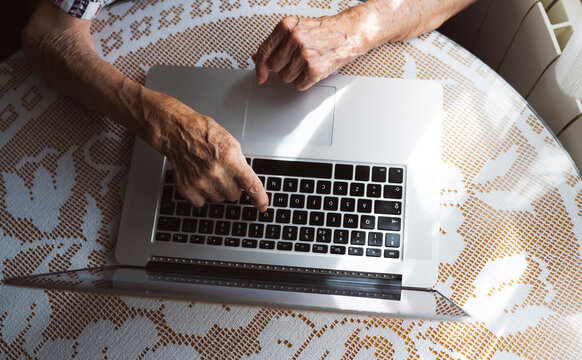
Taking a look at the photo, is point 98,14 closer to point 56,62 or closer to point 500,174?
point 56,62

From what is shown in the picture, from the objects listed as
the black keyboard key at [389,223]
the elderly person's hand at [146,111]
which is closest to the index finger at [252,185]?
the elderly person's hand at [146,111]

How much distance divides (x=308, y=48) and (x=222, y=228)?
0.36 m

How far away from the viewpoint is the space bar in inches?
36.6

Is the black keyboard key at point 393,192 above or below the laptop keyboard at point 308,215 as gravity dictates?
above

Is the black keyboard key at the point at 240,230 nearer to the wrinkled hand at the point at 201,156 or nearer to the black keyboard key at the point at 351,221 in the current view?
the wrinkled hand at the point at 201,156

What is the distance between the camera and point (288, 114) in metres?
0.97

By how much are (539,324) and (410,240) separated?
259mm

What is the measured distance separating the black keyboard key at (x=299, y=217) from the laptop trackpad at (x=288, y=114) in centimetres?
13

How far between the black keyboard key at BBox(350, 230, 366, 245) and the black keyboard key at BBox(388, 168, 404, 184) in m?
0.11

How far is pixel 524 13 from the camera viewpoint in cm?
114

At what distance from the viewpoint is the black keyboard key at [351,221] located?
2.97 feet

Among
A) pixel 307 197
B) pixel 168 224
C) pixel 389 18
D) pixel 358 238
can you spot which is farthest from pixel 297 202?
pixel 389 18

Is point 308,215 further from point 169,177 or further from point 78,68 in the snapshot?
point 78,68

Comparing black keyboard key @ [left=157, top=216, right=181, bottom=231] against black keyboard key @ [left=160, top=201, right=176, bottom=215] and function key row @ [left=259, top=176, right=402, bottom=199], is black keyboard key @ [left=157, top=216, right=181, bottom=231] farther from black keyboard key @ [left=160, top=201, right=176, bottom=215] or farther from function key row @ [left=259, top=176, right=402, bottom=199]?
function key row @ [left=259, top=176, right=402, bottom=199]
